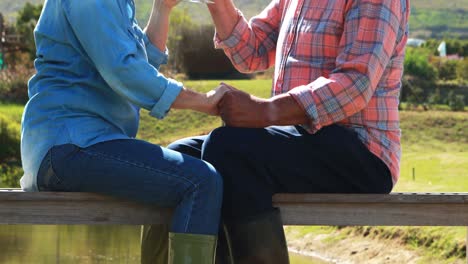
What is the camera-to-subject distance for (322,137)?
357cm

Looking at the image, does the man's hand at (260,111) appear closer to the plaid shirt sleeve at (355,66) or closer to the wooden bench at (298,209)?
the plaid shirt sleeve at (355,66)

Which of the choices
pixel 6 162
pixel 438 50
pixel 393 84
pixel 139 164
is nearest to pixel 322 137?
pixel 393 84

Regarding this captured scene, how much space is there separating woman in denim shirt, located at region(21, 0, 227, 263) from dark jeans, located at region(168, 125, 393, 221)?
125mm

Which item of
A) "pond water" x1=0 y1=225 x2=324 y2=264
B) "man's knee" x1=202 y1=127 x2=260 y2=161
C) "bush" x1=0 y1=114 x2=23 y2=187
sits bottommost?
"bush" x1=0 y1=114 x2=23 y2=187

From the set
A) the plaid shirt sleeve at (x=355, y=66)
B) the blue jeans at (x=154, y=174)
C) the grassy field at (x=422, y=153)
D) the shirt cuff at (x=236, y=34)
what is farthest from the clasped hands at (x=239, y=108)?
the grassy field at (x=422, y=153)

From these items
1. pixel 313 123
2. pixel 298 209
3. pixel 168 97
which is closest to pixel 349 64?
pixel 313 123

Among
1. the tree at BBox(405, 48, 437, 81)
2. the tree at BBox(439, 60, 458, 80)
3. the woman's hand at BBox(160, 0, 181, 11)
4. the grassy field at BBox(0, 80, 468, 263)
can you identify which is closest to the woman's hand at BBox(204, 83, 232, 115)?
the woman's hand at BBox(160, 0, 181, 11)

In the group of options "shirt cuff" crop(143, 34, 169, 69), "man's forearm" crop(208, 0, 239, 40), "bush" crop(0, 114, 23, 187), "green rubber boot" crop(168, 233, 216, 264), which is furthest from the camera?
"bush" crop(0, 114, 23, 187)

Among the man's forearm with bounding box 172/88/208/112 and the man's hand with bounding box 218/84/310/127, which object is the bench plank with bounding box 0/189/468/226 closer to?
the man's hand with bounding box 218/84/310/127

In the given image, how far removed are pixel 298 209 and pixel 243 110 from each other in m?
0.38

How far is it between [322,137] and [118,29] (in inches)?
29.4

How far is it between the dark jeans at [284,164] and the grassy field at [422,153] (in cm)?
558

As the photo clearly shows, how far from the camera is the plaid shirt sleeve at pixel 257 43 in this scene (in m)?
4.12

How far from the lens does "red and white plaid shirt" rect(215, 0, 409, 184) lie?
3545 millimetres
